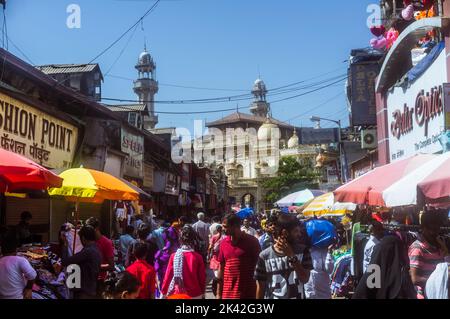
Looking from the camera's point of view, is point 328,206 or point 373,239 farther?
point 328,206

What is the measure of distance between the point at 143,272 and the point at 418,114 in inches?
403

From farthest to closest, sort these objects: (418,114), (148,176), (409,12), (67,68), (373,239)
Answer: (148,176), (67,68), (409,12), (418,114), (373,239)

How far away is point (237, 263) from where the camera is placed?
22.5ft

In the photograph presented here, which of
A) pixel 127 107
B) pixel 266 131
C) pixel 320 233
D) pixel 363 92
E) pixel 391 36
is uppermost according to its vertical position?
pixel 266 131

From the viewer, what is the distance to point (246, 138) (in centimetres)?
9619

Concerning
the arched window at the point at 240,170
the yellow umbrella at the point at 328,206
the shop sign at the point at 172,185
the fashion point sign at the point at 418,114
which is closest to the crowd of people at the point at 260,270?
the fashion point sign at the point at 418,114

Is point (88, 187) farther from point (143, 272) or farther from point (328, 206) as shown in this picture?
point (328, 206)

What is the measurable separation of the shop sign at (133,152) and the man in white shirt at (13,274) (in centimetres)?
1157

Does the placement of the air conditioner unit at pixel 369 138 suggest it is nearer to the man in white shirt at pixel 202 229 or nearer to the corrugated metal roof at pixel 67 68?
the man in white shirt at pixel 202 229

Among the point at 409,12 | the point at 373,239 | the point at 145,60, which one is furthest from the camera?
the point at 145,60

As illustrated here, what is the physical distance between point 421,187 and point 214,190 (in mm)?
42282

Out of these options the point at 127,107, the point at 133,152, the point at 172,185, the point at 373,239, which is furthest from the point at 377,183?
the point at 127,107

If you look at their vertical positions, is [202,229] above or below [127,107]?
below
